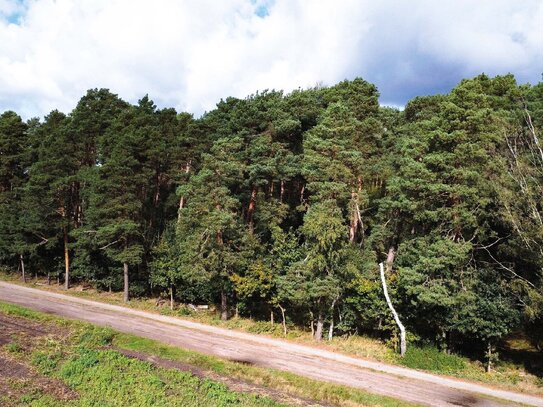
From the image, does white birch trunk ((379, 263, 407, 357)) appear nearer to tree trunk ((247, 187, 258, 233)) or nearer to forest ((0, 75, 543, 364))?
forest ((0, 75, 543, 364))

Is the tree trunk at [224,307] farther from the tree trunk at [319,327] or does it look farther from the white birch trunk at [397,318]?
the white birch trunk at [397,318]

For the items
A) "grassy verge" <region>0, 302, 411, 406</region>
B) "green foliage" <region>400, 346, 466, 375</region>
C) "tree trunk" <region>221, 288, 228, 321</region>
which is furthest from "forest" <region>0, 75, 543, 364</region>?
"grassy verge" <region>0, 302, 411, 406</region>

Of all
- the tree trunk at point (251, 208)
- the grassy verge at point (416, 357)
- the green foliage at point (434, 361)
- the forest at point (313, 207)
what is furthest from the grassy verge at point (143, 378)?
the tree trunk at point (251, 208)

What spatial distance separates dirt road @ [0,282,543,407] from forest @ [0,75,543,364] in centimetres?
374

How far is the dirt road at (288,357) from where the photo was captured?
18.2m

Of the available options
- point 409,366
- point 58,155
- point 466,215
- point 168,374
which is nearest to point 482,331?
point 409,366

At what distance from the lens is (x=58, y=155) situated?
131 ft

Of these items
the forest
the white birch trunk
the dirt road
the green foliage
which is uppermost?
the forest

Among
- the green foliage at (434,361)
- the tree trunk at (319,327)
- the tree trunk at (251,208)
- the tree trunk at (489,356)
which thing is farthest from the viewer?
the tree trunk at (251,208)

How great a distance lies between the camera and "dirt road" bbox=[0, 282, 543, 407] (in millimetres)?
18188

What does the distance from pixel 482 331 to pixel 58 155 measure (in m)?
40.5

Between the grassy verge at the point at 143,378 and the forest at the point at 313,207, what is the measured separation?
8181mm

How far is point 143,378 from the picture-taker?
54.6 ft

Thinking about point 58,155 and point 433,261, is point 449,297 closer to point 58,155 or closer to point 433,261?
point 433,261
